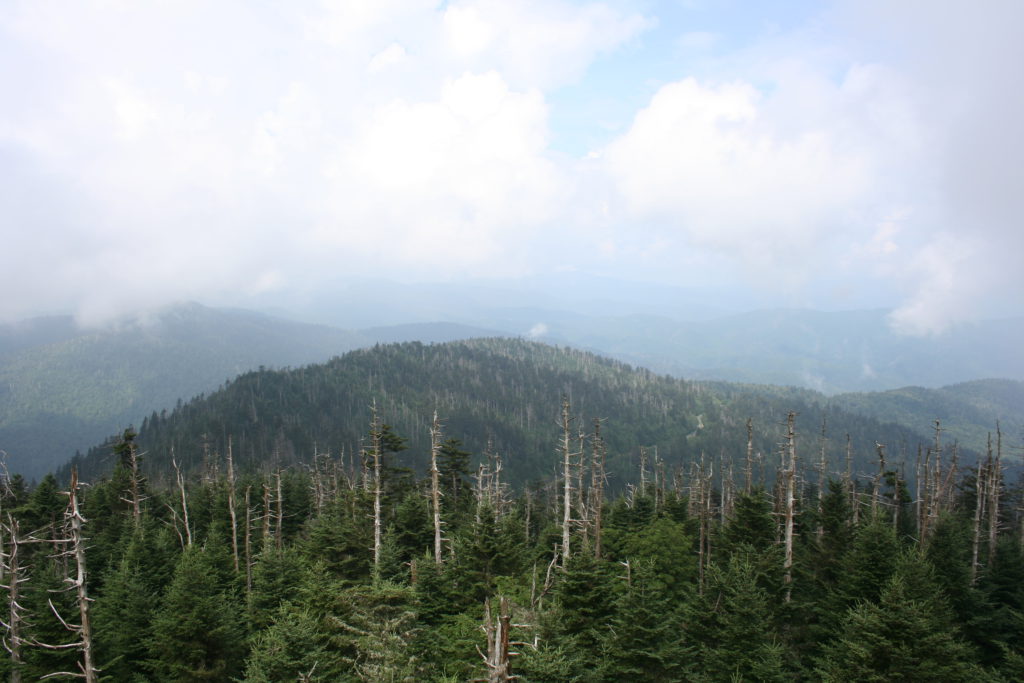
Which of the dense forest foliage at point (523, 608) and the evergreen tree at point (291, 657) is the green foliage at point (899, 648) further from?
the evergreen tree at point (291, 657)

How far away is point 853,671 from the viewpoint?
18328mm

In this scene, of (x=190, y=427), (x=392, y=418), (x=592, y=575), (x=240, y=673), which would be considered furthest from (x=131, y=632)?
(x=392, y=418)

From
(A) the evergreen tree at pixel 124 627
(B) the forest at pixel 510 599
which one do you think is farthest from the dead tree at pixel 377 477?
(A) the evergreen tree at pixel 124 627

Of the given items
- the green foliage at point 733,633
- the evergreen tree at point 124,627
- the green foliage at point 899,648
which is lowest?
the evergreen tree at point 124,627

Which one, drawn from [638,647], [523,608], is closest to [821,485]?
[638,647]

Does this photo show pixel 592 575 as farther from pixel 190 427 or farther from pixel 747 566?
pixel 190 427

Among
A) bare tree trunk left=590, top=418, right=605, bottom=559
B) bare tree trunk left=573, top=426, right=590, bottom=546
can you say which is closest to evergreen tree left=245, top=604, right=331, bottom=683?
bare tree trunk left=573, top=426, right=590, bottom=546

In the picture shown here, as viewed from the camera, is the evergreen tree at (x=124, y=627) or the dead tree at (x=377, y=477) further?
the dead tree at (x=377, y=477)

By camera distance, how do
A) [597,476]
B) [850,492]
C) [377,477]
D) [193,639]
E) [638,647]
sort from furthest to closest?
[850,492], [597,476], [377,477], [193,639], [638,647]

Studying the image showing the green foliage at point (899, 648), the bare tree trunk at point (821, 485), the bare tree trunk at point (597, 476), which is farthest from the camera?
the bare tree trunk at point (597, 476)

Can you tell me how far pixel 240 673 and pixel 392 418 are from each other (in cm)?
15835

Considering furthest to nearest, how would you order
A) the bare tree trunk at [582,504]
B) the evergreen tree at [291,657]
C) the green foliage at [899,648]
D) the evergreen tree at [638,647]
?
the bare tree trunk at [582,504]
the evergreen tree at [638,647]
the evergreen tree at [291,657]
the green foliage at [899,648]

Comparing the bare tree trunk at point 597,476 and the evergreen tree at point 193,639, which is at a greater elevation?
the bare tree trunk at point 597,476

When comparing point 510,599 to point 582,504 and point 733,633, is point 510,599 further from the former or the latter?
point 582,504
